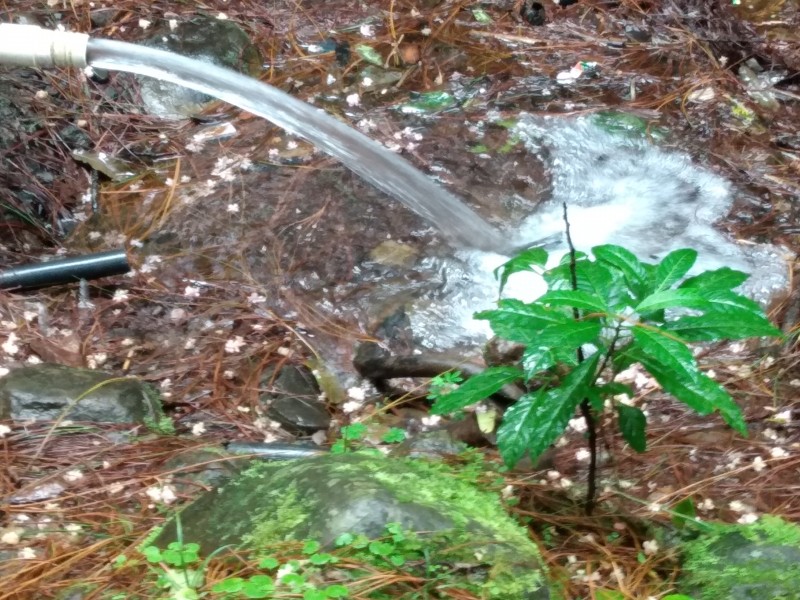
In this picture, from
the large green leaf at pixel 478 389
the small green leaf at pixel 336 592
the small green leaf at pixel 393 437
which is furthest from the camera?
the small green leaf at pixel 393 437

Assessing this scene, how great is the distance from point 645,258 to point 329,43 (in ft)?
6.04

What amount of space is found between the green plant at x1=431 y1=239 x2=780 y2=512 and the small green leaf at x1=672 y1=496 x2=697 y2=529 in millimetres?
193

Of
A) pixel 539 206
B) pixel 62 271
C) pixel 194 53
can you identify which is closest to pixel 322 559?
pixel 62 271

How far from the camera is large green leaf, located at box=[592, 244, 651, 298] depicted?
130 cm

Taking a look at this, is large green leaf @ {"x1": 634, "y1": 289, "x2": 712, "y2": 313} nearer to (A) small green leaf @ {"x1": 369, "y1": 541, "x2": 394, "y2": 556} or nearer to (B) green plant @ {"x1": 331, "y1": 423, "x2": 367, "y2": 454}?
(A) small green leaf @ {"x1": 369, "y1": 541, "x2": 394, "y2": 556}

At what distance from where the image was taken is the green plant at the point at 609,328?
122 cm

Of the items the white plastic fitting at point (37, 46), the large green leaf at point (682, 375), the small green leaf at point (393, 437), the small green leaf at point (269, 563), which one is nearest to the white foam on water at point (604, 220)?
the small green leaf at point (393, 437)

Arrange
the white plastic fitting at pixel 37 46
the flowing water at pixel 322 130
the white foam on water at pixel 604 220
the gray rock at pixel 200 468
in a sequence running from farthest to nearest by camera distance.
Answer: the flowing water at pixel 322 130, the white foam on water at pixel 604 220, the white plastic fitting at pixel 37 46, the gray rock at pixel 200 468

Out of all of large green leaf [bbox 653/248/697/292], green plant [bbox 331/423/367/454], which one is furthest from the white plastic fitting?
large green leaf [bbox 653/248/697/292]

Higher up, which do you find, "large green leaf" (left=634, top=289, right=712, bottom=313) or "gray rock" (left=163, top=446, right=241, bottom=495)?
"large green leaf" (left=634, top=289, right=712, bottom=313)

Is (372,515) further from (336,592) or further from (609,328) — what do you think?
(609,328)

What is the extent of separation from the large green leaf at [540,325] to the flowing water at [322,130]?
1312 mm

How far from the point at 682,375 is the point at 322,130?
6.89 feet

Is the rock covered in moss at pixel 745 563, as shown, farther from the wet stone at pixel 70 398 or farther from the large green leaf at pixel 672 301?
the wet stone at pixel 70 398
